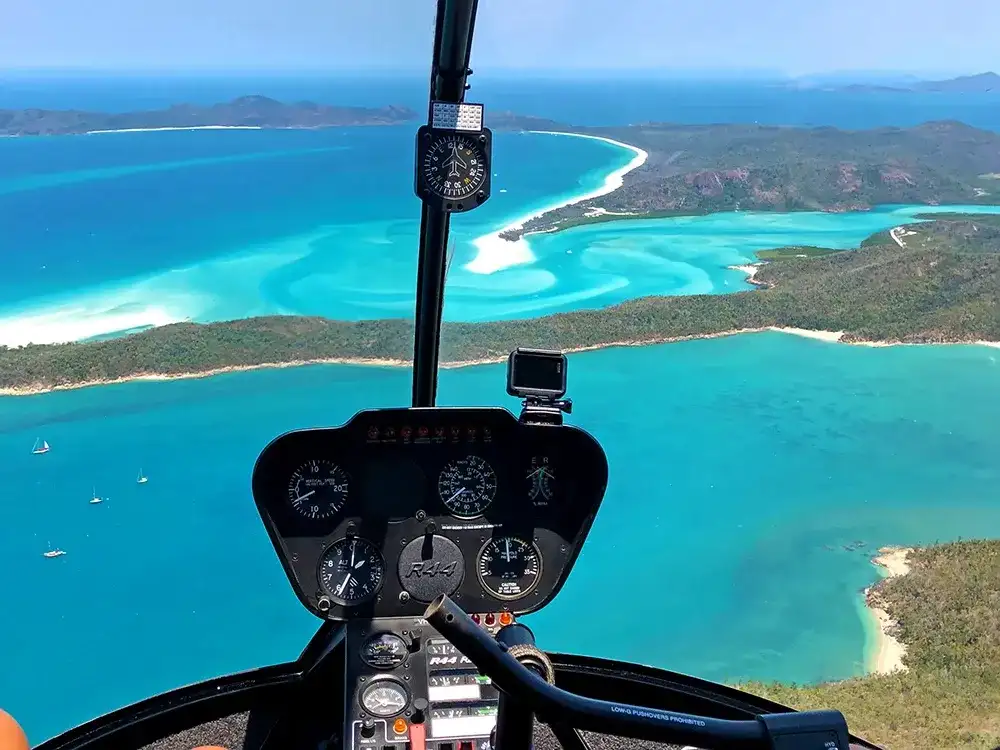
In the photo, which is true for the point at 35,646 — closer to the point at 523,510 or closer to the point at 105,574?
the point at 105,574

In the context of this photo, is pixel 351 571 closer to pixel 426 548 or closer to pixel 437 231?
pixel 426 548

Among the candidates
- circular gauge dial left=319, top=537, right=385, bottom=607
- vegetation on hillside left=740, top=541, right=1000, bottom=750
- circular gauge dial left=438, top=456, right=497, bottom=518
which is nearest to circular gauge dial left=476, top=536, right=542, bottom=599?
circular gauge dial left=438, top=456, right=497, bottom=518

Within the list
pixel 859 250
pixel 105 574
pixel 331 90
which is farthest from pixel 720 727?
pixel 859 250

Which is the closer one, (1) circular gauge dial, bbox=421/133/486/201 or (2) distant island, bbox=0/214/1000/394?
(1) circular gauge dial, bbox=421/133/486/201

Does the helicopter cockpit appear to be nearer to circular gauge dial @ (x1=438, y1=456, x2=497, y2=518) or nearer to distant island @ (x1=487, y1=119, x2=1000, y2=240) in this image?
circular gauge dial @ (x1=438, y1=456, x2=497, y2=518)

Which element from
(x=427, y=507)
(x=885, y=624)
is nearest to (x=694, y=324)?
(x=885, y=624)

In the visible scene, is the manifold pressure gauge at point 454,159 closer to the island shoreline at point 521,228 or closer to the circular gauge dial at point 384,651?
the island shoreline at point 521,228

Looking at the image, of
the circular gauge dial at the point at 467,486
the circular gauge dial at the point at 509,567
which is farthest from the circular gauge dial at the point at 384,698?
the circular gauge dial at the point at 467,486
